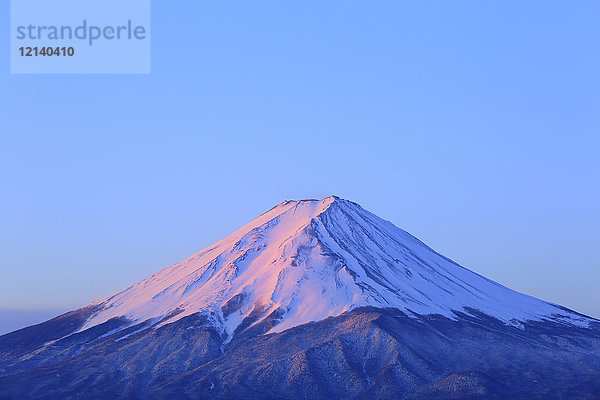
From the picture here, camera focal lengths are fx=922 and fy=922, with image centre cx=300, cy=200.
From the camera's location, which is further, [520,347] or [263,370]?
[520,347]

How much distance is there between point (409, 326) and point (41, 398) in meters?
74.8

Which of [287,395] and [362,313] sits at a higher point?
[362,313]

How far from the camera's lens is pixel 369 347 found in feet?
597

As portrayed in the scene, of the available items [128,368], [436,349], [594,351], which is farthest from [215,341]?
[594,351]

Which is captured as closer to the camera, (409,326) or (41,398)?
(41,398)

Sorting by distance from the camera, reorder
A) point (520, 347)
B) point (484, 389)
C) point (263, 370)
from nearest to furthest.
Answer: point (484, 389) < point (263, 370) < point (520, 347)

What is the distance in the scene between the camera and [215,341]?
19400 cm

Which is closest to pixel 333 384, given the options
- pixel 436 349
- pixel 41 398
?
pixel 436 349

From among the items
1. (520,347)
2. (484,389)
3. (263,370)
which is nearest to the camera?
(484,389)

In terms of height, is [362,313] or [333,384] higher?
[362,313]

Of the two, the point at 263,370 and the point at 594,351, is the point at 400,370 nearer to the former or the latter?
the point at 263,370

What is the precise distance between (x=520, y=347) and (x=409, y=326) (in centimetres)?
2342

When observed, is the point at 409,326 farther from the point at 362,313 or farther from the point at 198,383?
the point at 198,383

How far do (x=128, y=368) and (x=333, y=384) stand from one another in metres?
42.9
